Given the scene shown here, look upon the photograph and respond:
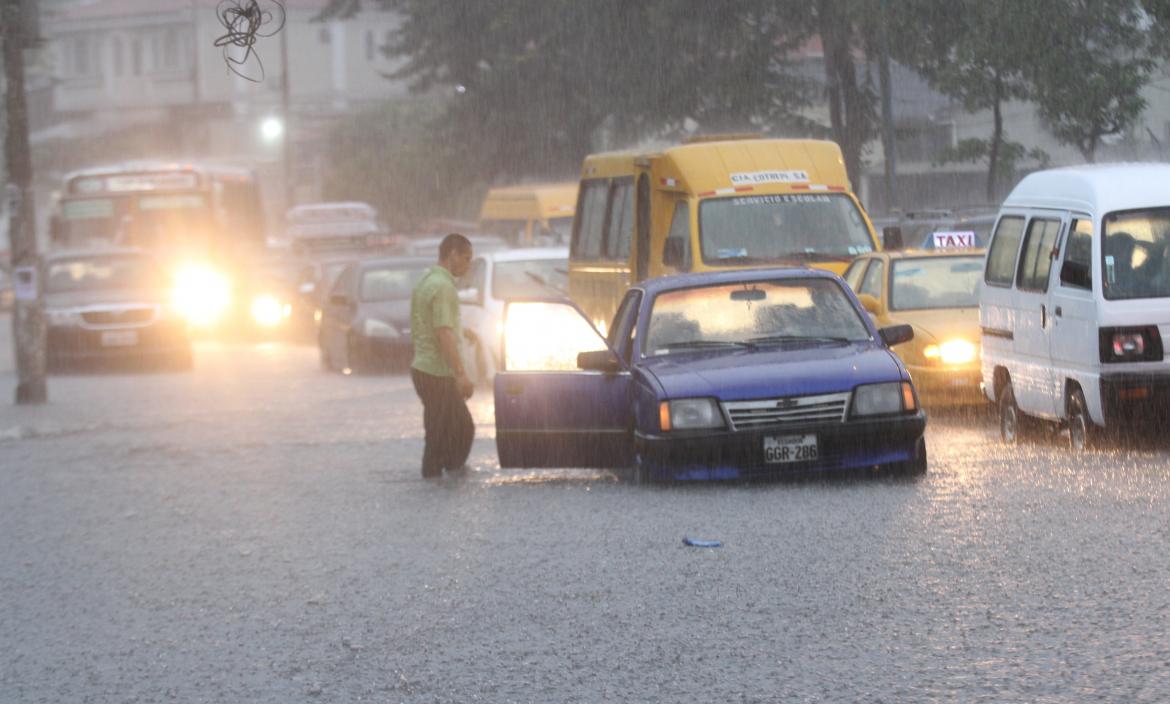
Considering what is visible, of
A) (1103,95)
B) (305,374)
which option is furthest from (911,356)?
(305,374)

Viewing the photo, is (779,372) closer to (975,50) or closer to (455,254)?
(455,254)

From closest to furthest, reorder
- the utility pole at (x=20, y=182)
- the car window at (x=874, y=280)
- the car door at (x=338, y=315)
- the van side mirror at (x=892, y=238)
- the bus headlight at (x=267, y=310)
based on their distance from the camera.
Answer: the car window at (x=874, y=280) < the van side mirror at (x=892, y=238) < the utility pole at (x=20, y=182) < the car door at (x=338, y=315) < the bus headlight at (x=267, y=310)

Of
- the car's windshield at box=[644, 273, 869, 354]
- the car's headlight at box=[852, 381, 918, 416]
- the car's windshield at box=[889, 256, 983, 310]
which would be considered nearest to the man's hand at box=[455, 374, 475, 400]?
the car's windshield at box=[644, 273, 869, 354]

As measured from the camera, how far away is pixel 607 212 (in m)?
22.0

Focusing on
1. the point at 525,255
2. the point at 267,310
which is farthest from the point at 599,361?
the point at 267,310

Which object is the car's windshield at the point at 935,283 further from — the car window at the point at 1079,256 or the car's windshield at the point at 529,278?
the car's windshield at the point at 529,278

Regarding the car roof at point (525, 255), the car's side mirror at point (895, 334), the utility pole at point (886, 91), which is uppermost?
the utility pole at point (886, 91)

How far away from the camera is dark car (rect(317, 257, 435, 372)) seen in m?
28.3

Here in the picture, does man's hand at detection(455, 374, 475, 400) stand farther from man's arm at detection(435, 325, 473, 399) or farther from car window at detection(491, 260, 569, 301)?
car window at detection(491, 260, 569, 301)

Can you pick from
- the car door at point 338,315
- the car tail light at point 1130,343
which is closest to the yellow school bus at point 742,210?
the car tail light at point 1130,343

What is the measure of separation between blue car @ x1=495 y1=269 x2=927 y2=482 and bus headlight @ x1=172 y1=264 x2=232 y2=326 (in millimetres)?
26279

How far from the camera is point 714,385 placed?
12766 millimetres

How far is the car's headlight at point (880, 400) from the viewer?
41.7ft

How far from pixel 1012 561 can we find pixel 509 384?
4.67 meters
